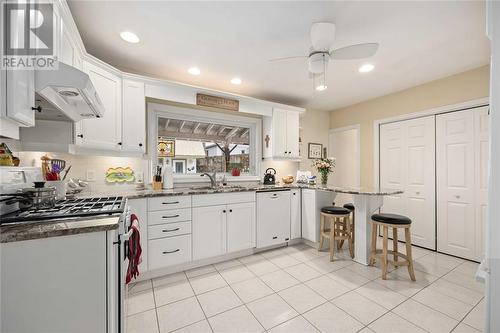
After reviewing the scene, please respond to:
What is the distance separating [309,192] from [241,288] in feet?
5.86

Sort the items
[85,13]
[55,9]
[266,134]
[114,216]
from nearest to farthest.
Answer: [114,216] → [55,9] → [85,13] → [266,134]

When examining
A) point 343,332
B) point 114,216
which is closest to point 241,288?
point 343,332

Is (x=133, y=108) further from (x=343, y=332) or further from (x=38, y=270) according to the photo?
(x=343, y=332)

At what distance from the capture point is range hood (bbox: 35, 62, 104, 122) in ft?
3.75

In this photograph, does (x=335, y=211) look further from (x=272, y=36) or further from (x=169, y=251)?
(x=272, y=36)

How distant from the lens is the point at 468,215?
9.05ft

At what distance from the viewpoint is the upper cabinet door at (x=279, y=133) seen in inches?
145

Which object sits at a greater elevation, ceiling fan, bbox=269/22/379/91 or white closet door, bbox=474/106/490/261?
ceiling fan, bbox=269/22/379/91

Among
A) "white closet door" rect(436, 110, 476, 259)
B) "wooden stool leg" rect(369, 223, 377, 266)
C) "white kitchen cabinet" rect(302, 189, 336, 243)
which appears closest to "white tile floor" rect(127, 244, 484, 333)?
"wooden stool leg" rect(369, 223, 377, 266)

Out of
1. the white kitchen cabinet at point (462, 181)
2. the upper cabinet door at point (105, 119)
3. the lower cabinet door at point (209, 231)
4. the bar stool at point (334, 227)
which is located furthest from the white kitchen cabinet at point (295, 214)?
the upper cabinet door at point (105, 119)

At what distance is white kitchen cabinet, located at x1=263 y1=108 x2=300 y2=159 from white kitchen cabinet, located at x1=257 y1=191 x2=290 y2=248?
851 mm

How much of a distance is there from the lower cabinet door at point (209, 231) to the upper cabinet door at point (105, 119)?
1253mm

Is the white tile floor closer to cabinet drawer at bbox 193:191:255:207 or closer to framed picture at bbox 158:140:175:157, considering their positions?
cabinet drawer at bbox 193:191:255:207

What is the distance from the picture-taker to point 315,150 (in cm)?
452
